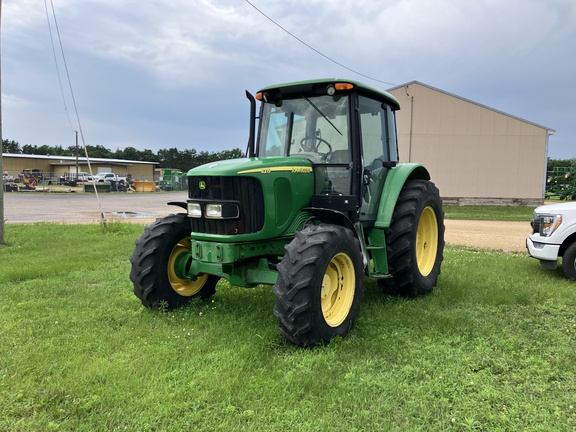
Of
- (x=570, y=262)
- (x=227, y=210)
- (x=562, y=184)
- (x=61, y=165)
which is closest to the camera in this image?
(x=227, y=210)

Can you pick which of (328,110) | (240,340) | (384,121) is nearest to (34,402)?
(240,340)

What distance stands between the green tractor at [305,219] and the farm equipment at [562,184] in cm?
2841

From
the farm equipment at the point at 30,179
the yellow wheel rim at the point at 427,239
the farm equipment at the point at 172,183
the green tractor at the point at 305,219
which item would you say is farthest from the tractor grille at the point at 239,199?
the farm equipment at the point at 172,183

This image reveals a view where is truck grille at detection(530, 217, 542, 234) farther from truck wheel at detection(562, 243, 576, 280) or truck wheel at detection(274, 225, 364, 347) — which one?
truck wheel at detection(274, 225, 364, 347)

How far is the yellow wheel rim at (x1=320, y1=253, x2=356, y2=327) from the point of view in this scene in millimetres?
4184

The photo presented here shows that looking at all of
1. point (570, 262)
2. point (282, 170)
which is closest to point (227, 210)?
point (282, 170)

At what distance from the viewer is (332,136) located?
484cm

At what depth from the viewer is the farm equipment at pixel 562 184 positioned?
29000mm

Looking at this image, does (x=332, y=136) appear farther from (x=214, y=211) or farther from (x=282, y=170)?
(x=214, y=211)

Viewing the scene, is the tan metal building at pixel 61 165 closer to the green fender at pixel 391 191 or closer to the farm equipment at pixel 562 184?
the farm equipment at pixel 562 184

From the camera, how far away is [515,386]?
328cm

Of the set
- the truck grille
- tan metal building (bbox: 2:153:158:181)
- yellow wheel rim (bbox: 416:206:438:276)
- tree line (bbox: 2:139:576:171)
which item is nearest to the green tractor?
yellow wheel rim (bbox: 416:206:438:276)

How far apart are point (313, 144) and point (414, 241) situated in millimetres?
1648

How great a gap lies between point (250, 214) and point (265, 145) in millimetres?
1326
